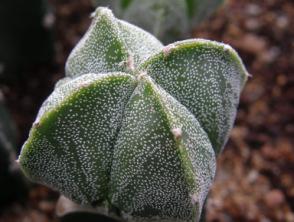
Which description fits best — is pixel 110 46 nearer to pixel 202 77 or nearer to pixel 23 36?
pixel 202 77

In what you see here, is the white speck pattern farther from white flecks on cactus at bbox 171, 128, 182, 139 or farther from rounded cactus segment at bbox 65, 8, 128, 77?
white flecks on cactus at bbox 171, 128, 182, 139

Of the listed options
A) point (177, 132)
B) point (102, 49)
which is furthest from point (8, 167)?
point (177, 132)

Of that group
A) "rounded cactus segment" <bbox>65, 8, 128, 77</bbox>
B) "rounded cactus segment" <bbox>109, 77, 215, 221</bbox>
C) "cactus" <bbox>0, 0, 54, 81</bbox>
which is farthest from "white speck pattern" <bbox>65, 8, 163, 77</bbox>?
"cactus" <bbox>0, 0, 54, 81</bbox>

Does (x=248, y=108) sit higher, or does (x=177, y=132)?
(x=177, y=132)

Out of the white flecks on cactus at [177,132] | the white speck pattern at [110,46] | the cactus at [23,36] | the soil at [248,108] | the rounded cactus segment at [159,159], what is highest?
the white speck pattern at [110,46]

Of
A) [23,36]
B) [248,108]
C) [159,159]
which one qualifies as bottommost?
[248,108]

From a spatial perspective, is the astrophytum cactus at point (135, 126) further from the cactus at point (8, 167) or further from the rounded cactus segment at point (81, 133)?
the cactus at point (8, 167)

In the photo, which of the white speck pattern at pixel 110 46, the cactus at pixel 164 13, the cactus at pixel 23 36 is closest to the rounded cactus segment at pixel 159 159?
the white speck pattern at pixel 110 46

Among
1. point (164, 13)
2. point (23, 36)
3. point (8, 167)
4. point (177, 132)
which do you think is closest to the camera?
point (177, 132)
